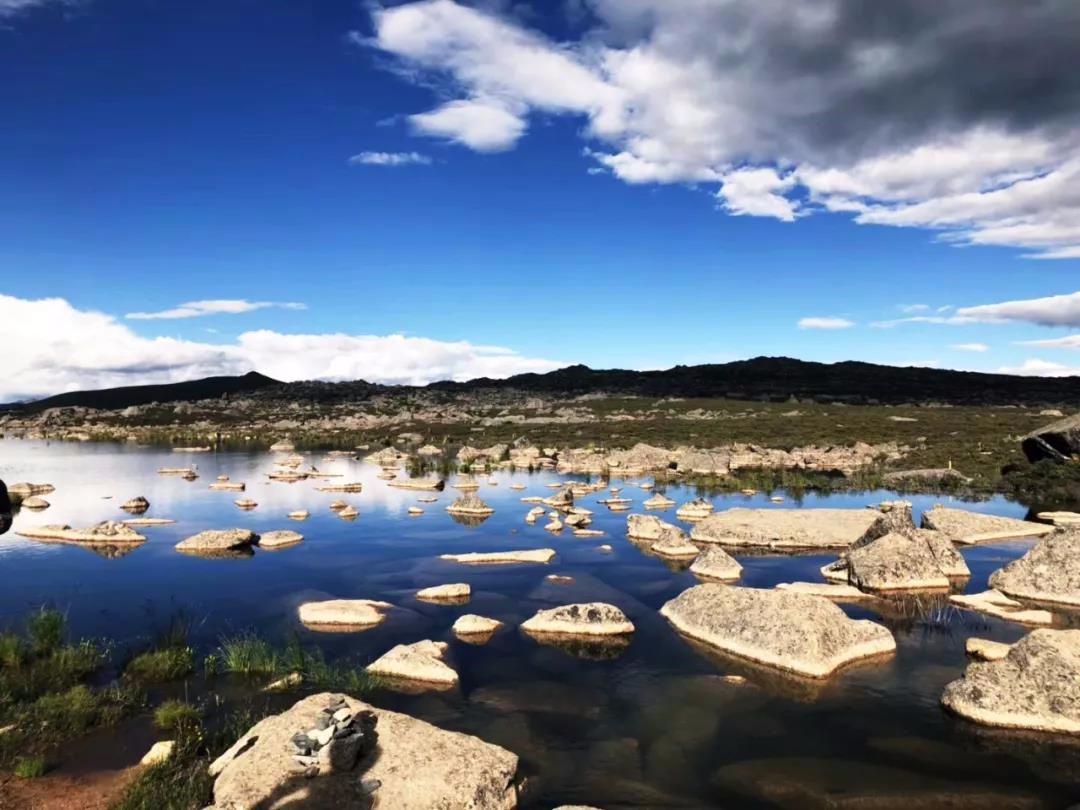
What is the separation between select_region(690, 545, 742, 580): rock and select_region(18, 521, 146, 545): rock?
28880 millimetres

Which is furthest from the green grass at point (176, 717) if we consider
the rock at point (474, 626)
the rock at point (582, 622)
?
the rock at point (582, 622)

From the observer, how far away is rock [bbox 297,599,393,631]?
24.4m

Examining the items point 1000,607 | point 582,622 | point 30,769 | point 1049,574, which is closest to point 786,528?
point 1049,574

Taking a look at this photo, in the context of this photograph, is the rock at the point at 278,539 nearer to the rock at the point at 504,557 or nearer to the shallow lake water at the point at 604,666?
the shallow lake water at the point at 604,666

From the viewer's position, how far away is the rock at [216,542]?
36.2 m

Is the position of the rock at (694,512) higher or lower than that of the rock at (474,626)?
higher

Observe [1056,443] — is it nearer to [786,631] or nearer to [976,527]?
[976,527]

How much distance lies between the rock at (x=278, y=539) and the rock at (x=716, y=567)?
20756 mm

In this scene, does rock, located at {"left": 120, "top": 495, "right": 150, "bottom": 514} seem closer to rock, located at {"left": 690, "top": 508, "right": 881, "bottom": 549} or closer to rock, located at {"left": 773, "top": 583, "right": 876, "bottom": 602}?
rock, located at {"left": 690, "top": 508, "right": 881, "bottom": 549}

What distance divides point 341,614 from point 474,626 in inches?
191

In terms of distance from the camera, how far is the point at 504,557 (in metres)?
33.6

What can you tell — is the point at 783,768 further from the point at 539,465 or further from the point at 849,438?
the point at 849,438

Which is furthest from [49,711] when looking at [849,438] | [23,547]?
[849,438]

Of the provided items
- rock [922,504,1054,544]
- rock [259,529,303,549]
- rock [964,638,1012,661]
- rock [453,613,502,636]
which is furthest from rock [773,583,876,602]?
rock [259,529,303,549]
